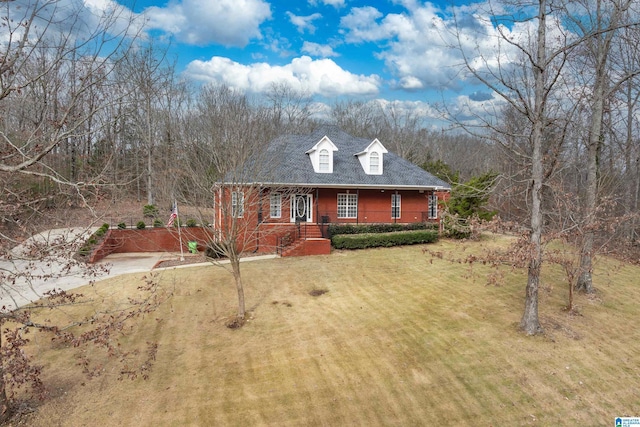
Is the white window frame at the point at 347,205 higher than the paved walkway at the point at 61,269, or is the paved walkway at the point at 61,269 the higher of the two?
the white window frame at the point at 347,205

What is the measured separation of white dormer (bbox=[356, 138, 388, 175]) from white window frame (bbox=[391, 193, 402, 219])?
183cm

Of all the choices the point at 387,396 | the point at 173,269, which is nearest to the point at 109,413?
the point at 387,396

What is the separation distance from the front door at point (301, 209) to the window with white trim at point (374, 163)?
464 cm

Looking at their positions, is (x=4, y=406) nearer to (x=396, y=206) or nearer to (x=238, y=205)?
(x=238, y=205)

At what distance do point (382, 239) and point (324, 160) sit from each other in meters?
6.41

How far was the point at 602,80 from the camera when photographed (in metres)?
11.7

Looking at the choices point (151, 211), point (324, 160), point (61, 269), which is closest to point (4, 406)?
point (61, 269)

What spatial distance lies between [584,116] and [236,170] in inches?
484

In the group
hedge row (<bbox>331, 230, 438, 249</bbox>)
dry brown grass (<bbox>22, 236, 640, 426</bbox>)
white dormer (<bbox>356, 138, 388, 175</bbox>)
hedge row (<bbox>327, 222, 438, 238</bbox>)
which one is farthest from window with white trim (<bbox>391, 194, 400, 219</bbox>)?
dry brown grass (<bbox>22, 236, 640, 426</bbox>)

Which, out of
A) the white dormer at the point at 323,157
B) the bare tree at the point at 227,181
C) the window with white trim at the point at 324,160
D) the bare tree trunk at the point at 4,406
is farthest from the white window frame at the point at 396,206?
the bare tree trunk at the point at 4,406

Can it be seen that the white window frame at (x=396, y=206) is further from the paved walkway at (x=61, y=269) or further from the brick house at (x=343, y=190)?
the paved walkway at (x=61, y=269)

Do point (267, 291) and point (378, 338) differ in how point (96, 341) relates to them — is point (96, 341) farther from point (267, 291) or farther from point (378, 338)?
point (267, 291)

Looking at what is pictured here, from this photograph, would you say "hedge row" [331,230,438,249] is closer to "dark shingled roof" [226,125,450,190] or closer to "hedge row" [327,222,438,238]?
"hedge row" [327,222,438,238]

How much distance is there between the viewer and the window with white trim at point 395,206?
74.0ft
